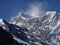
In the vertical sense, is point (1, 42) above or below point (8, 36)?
below

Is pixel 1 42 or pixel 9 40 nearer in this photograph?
pixel 1 42

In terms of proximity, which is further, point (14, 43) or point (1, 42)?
point (14, 43)

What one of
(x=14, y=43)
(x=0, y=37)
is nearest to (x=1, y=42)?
(x=0, y=37)

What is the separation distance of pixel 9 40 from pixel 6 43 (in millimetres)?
2490

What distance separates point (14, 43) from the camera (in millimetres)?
68562

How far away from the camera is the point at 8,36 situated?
67688mm

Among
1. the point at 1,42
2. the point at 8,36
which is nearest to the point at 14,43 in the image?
the point at 8,36

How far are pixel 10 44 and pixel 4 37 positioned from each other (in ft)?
7.69

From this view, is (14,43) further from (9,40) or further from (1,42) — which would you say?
(1,42)

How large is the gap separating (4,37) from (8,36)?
8.57 ft

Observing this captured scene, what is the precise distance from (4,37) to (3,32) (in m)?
1.68

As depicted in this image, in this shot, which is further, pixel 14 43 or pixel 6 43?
pixel 14 43

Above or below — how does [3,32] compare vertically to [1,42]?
above

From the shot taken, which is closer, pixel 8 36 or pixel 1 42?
pixel 1 42
